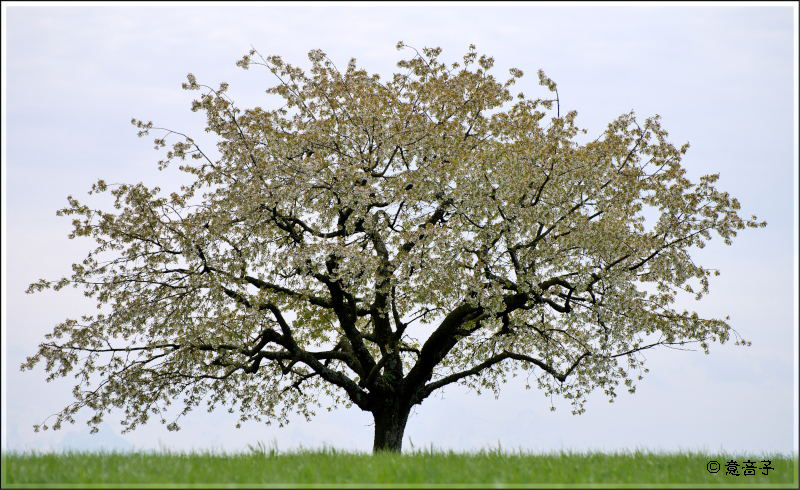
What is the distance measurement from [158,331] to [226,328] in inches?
81.5

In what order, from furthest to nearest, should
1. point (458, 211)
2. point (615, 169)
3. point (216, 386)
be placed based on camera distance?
point (216, 386) → point (615, 169) → point (458, 211)

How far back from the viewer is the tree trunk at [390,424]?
22578 mm

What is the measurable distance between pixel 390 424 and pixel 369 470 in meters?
11.5

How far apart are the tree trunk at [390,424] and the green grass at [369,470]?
886cm

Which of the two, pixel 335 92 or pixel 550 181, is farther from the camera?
pixel 335 92

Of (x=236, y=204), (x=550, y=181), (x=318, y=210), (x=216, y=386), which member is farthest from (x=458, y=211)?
(x=216, y=386)

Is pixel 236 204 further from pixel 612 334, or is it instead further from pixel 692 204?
pixel 692 204

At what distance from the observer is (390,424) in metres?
22.7

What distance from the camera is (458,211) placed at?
19.8m

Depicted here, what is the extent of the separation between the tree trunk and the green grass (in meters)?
8.86

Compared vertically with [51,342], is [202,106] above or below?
above

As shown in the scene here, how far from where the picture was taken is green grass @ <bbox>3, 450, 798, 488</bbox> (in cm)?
1059

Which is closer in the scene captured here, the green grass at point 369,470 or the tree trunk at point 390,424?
the green grass at point 369,470

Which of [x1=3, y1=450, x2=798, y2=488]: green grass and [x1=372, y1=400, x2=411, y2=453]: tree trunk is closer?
[x1=3, y1=450, x2=798, y2=488]: green grass
